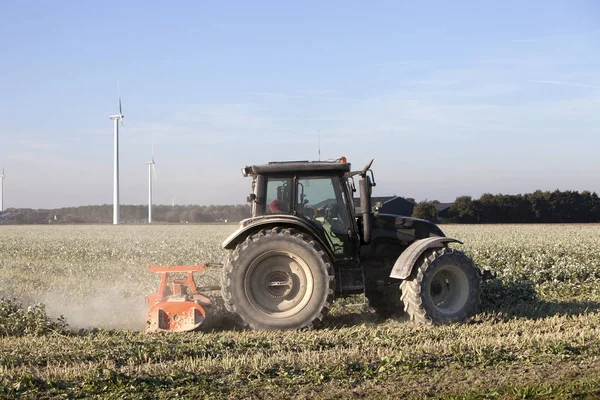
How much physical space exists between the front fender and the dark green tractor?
0.6 inches

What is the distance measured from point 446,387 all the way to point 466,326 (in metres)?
3.14

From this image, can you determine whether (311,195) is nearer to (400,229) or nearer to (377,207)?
(377,207)

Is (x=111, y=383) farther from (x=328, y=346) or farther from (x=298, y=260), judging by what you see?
(x=298, y=260)

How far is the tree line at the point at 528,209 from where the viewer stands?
61531 mm

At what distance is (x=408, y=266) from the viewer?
8891 mm

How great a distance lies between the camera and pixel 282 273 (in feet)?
29.0

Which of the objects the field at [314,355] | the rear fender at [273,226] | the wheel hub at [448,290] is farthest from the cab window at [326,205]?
the wheel hub at [448,290]

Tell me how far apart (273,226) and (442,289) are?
2.68 m

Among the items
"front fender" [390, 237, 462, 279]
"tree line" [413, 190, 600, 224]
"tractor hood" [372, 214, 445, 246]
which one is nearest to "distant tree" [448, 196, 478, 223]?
"tree line" [413, 190, 600, 224]

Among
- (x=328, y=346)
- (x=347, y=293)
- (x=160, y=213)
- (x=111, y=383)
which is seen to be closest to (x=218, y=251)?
(x=347, y=293)

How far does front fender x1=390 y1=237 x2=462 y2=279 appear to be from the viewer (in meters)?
8.88

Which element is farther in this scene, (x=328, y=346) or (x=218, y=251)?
(x=218, y=251)

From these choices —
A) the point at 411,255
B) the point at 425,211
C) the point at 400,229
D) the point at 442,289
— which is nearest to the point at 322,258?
the point at 411,255

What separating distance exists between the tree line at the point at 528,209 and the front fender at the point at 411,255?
175ft
